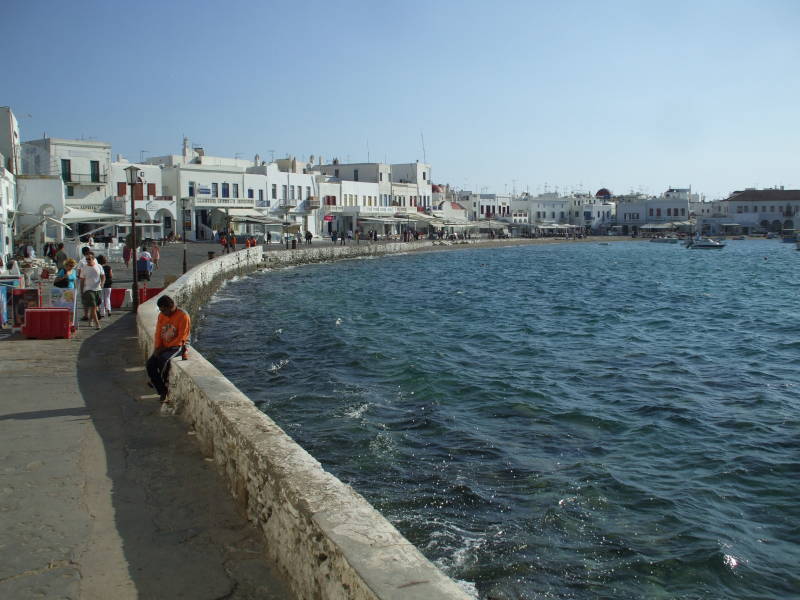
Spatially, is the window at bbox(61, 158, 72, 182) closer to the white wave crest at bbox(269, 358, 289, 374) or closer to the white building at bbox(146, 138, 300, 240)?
the white building at bbox(146, 138, 300, 240)

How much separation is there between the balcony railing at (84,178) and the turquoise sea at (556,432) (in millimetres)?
25508

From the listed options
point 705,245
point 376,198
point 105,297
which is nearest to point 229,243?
point 105,297

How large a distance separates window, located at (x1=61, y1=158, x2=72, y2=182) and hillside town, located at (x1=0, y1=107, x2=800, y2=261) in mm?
61

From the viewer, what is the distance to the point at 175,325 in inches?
332

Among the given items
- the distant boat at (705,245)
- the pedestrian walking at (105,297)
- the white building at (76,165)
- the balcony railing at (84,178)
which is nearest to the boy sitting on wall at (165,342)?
the pedestrian walking at (105,297)

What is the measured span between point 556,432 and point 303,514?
6.95 metres

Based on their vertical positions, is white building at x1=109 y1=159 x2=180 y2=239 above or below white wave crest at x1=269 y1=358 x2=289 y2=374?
above

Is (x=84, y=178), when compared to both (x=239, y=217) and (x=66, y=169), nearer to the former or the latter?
(x=66, y=169)

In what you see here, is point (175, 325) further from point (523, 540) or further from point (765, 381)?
point (765, 381)

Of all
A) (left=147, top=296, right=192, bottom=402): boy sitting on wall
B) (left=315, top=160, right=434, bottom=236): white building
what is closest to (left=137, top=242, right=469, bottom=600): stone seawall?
(left=147, top=296, right=192, bottom=402): boy sitting on wall

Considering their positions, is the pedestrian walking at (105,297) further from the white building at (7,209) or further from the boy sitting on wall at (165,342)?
the white building at (7,209)

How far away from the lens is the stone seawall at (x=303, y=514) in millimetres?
3561

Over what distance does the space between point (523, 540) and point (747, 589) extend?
1970 mm

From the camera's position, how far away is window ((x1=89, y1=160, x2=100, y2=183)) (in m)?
45.8
